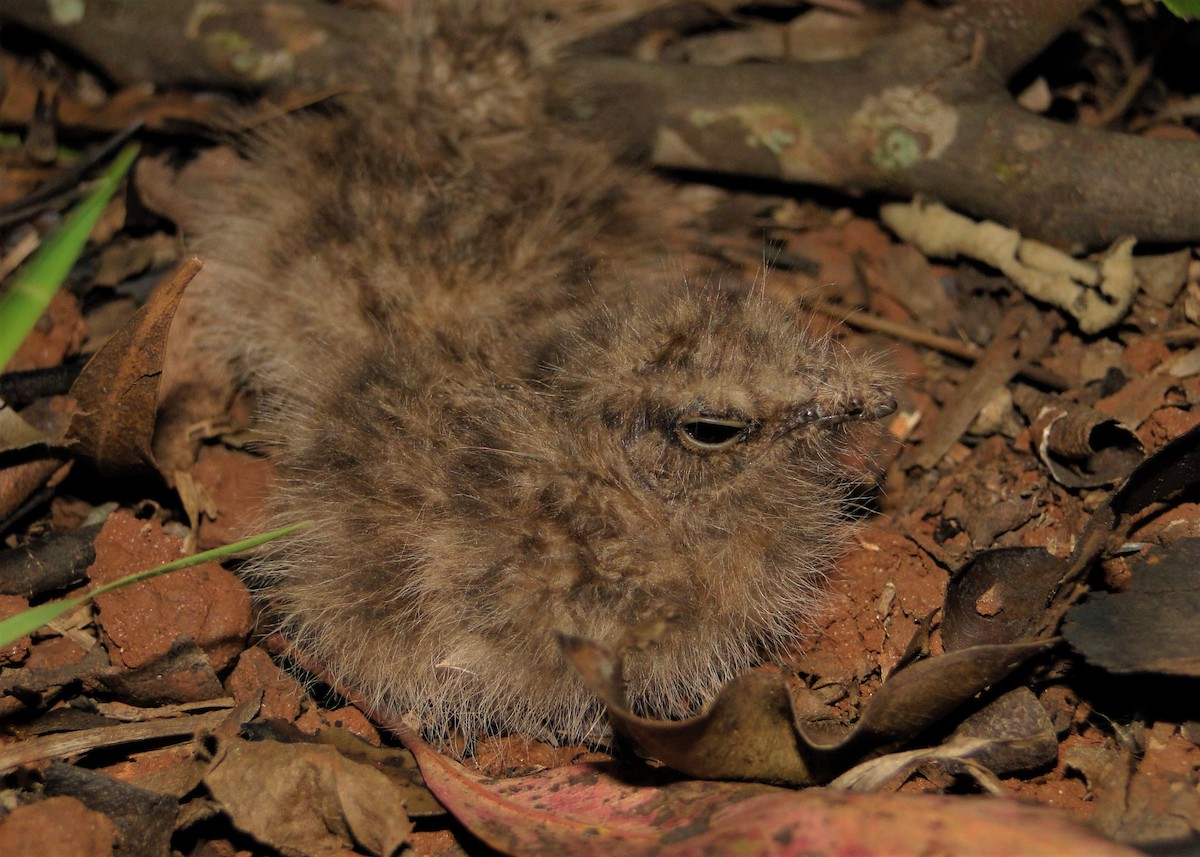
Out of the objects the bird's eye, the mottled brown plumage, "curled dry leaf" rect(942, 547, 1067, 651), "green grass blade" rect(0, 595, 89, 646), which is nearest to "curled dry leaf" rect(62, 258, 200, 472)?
the mottled brown plumage

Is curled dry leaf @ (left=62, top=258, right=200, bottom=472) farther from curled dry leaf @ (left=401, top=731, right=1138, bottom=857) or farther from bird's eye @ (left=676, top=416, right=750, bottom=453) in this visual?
bird's eye @ (left=676, top=416, right=750, bottom=453)

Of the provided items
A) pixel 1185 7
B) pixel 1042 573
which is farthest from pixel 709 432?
pixel 1185 7

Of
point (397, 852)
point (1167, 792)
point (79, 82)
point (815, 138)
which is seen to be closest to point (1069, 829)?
point (1167, 792)

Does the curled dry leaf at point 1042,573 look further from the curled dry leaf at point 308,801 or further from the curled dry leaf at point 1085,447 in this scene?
the curled dry leaf at point 308,801

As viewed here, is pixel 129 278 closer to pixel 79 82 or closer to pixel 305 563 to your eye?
pixel 79 82

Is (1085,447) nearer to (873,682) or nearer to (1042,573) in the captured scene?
(1042,573)

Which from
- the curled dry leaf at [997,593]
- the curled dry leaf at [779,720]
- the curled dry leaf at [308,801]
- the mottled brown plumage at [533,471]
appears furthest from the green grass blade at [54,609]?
the curled dry leaf at [997,593]

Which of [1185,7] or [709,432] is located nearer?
[709,432]
